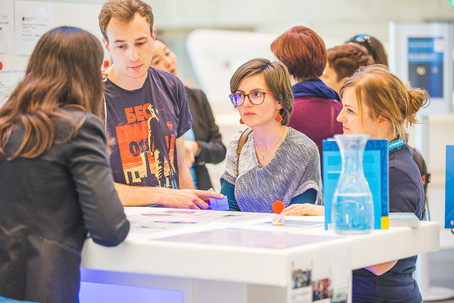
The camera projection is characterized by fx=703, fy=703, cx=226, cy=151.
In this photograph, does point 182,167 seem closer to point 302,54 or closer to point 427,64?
point 302,54

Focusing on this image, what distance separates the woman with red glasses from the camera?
2711 millimetres

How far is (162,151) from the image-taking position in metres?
2.87

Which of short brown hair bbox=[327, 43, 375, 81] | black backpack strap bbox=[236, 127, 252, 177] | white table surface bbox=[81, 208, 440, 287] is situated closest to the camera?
white table surface bbox=[81, 208, 440, 287]

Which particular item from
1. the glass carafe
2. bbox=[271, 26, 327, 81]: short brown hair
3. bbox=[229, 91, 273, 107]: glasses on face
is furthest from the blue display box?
bbox=[271, 26, 327, 81]: short brown hair

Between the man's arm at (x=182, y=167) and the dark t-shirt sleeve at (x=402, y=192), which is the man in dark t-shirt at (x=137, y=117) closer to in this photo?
the man's arm at (x=182, y=167)

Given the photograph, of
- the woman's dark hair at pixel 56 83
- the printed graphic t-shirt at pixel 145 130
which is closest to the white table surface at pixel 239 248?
the woman's dark hair at pixel 56 83

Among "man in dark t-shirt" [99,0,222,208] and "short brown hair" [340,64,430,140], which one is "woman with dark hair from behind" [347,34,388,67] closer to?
"man in dark t-shirt" [99,0,222,208]

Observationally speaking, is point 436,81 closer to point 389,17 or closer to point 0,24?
point 0,24

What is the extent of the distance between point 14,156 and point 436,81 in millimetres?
4108

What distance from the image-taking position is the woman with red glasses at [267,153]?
2.71m

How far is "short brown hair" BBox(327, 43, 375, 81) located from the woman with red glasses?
1037 mm

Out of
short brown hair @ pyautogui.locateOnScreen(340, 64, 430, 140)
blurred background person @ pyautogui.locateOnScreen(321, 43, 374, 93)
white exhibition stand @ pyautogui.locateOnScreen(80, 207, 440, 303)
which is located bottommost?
white exhibition stand @ pyautogui.locateOnScreen(80, 207, 440, 303)

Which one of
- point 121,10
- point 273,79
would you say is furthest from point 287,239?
point 121,10

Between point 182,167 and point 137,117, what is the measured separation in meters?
0.40
